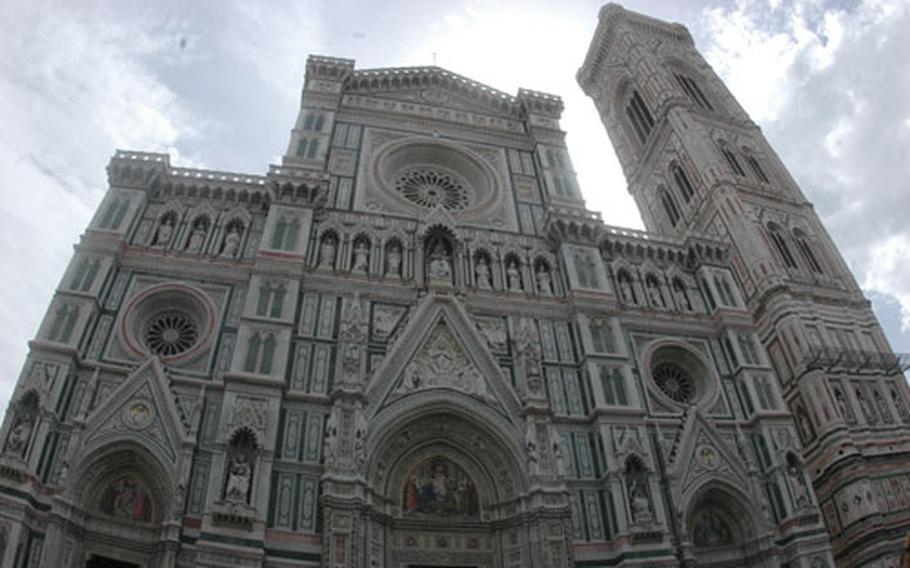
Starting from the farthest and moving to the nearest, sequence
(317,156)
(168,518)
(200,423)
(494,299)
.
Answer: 1. (317,156)
2. (494,299)
3. (200,423)
4. (168,518)

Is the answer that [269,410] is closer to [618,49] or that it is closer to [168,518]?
[168,518]

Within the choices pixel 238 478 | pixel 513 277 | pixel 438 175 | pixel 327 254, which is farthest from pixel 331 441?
pixel 438 175

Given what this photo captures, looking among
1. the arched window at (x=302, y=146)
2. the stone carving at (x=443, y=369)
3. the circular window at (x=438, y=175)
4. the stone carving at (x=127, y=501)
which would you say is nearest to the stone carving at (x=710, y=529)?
the stone carving at (x=443, y=369)

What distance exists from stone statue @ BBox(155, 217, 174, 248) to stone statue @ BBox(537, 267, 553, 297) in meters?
10.3

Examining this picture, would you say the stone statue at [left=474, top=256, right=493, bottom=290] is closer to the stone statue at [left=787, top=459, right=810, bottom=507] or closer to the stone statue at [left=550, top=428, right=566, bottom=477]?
the stone statue at [left=550, top=428, right=566, bottom=477]

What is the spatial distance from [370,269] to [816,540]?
1296 cm

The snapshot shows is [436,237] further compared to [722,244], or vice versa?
[722,244]

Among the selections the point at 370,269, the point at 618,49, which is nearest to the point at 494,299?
the point at 370,269

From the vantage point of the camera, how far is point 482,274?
66.3 feet

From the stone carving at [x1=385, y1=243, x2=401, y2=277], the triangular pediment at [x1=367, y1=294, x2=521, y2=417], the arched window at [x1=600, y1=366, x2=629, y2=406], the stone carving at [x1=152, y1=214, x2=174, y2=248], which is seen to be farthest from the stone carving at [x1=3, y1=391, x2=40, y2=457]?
the arched window at [x1=600, y1=366, x2=629, y2=406]

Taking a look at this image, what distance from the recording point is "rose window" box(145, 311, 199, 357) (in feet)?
55.4

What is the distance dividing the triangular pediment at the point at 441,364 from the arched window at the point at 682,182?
16273mm

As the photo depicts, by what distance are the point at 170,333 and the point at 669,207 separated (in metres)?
23.3

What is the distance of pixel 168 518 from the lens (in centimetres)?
1381
